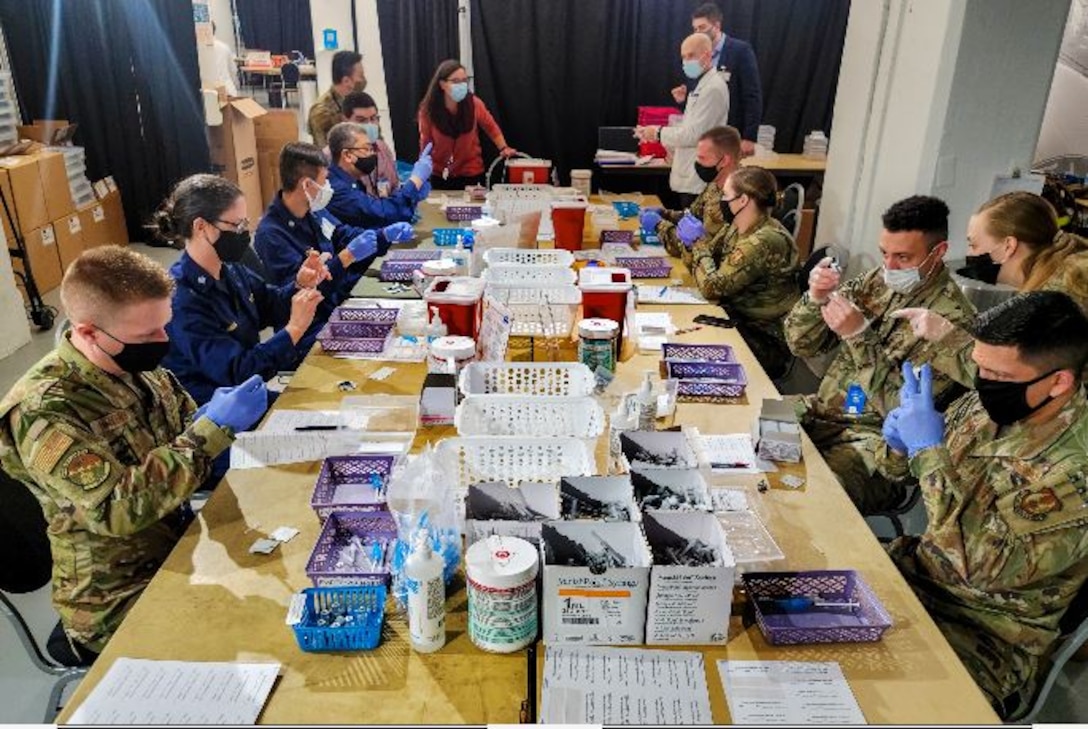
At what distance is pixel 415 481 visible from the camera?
1.81 m

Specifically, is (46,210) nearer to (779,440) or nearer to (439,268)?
(439,268)

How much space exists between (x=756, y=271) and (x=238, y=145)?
16.9 feet

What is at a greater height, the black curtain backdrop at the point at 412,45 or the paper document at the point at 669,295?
the black curtain backdrop at the point at 412,45

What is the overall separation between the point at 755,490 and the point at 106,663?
1.47 m

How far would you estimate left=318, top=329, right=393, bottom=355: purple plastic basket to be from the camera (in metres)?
2.93

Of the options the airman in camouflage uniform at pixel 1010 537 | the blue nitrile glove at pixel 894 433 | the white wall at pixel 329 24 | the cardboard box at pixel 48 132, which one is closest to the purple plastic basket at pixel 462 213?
the white wall at pixel 329 24

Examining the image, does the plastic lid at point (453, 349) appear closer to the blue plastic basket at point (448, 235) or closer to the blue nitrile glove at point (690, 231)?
the blue plastic basket at point (448, 235)

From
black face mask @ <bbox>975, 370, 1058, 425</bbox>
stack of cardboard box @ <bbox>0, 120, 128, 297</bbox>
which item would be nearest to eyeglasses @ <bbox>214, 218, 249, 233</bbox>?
black face mask @ <bbox>975, 370, 1058, 425</bbox>

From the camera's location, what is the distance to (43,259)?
18.0ft

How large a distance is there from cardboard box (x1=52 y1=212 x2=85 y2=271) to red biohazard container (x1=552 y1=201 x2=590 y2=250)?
3.55 metres

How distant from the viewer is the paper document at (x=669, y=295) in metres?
3.48

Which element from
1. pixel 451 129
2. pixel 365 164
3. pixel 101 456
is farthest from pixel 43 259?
pixel 101 456

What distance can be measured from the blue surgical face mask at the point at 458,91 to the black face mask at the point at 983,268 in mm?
3660

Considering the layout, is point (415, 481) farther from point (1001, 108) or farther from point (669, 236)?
point (1001, 108)
